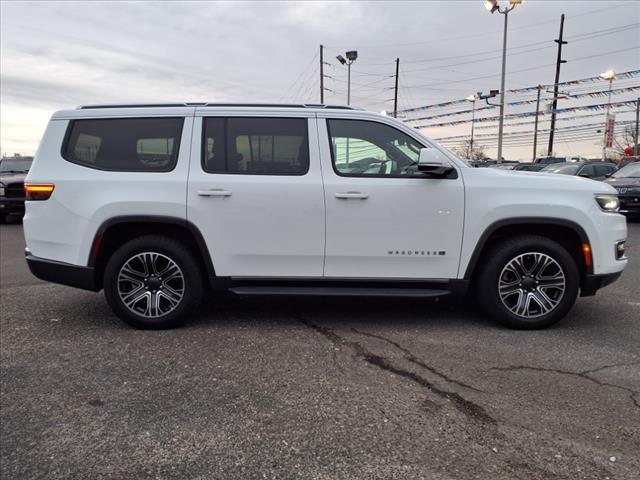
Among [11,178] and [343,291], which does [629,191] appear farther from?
[11,178]

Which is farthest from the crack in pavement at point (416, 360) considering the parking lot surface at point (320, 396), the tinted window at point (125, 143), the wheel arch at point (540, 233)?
the tinted window at point (125, 143)

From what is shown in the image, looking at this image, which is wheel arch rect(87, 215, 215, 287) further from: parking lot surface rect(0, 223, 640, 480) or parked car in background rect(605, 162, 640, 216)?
parked car in background rect(605, 162, 640, 216)

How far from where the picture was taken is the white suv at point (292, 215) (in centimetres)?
424

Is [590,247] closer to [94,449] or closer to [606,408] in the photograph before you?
[606,408]

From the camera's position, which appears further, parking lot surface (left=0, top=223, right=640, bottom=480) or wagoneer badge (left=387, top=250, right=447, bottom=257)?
wagoneer badge (left=387, top=250, right=447, bottom=257)

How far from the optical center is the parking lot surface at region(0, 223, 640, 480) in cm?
248

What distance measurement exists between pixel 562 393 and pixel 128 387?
113 inches

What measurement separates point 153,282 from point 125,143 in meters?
1.26

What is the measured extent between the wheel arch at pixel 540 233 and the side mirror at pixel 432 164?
2.09 ft

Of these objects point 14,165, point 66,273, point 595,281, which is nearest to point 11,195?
point 14,165

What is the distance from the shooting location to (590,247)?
428 centimetres

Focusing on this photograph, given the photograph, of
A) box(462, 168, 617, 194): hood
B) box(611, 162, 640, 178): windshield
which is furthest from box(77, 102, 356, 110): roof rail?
box(611, 162, 640, 178): windshield

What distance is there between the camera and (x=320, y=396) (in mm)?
3158

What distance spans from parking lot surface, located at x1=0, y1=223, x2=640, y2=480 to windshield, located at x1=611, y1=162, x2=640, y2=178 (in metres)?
9.66
